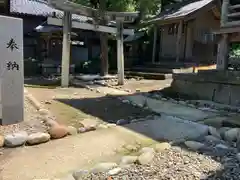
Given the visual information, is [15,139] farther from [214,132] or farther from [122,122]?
[214,132]

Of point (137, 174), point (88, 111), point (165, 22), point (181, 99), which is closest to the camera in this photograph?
point (137, 174)

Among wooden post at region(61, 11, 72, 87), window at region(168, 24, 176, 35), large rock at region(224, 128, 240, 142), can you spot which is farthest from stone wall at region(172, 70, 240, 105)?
window at region(168, 24, 176, 35)

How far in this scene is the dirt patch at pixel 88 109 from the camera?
5721 millimetres

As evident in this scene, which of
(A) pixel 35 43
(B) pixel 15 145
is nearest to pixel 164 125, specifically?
(B) pixel 15 145

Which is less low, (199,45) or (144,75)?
(199,45)

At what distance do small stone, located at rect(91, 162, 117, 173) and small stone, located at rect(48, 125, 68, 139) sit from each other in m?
1.27

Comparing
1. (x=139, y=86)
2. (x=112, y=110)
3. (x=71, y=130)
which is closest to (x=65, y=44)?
(x=139, y=86)

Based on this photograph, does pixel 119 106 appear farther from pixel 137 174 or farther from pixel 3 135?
pixel 137 174

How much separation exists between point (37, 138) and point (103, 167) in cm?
140

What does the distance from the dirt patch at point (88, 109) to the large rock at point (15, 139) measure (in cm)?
114

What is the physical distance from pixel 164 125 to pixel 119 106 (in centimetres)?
188

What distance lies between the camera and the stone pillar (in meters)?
4.68

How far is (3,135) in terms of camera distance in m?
4.31

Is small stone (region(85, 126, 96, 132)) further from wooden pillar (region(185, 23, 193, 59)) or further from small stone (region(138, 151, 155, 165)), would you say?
wooden pillar (region(185, 23, 193, 59))
